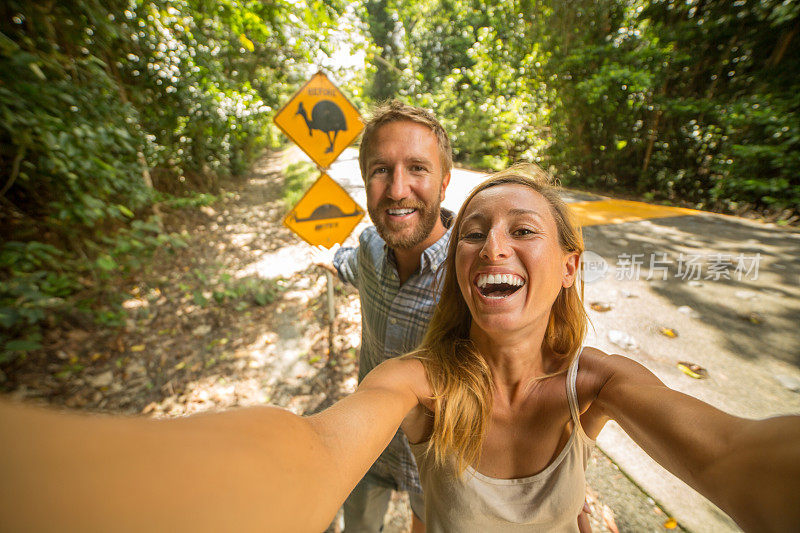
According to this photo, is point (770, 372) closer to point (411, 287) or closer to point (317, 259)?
point (411, 287)

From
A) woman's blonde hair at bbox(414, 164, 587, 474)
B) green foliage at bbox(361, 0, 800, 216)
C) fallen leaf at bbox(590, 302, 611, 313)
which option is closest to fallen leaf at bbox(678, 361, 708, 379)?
fallen leaf at bbox(590, 302, 611, 313)

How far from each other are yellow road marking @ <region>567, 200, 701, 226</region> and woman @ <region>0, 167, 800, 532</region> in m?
5.19

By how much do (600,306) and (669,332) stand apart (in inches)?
25.2

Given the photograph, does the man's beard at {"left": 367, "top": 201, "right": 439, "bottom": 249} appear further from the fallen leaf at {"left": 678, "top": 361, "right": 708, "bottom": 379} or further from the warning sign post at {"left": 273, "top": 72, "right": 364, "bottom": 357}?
the fallen leaf at {"left": 678, "top": 361, "right": 708, "bottom": 379}

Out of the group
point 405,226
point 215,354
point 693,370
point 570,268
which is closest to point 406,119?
point 405,226

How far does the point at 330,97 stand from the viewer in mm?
2744

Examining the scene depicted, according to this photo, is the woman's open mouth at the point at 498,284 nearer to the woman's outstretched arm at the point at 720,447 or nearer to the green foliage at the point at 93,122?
the woman's outstretched arm at the point at 720,447

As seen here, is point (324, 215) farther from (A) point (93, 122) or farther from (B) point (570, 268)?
(A) point (93, 122)

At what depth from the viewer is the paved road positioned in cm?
220

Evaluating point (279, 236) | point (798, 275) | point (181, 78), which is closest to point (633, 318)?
point (798, 275)

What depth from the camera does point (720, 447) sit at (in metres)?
0.80

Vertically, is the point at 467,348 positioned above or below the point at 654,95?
below

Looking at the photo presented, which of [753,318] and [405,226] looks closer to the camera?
[405,226]

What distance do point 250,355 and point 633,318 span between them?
419 centimetres
